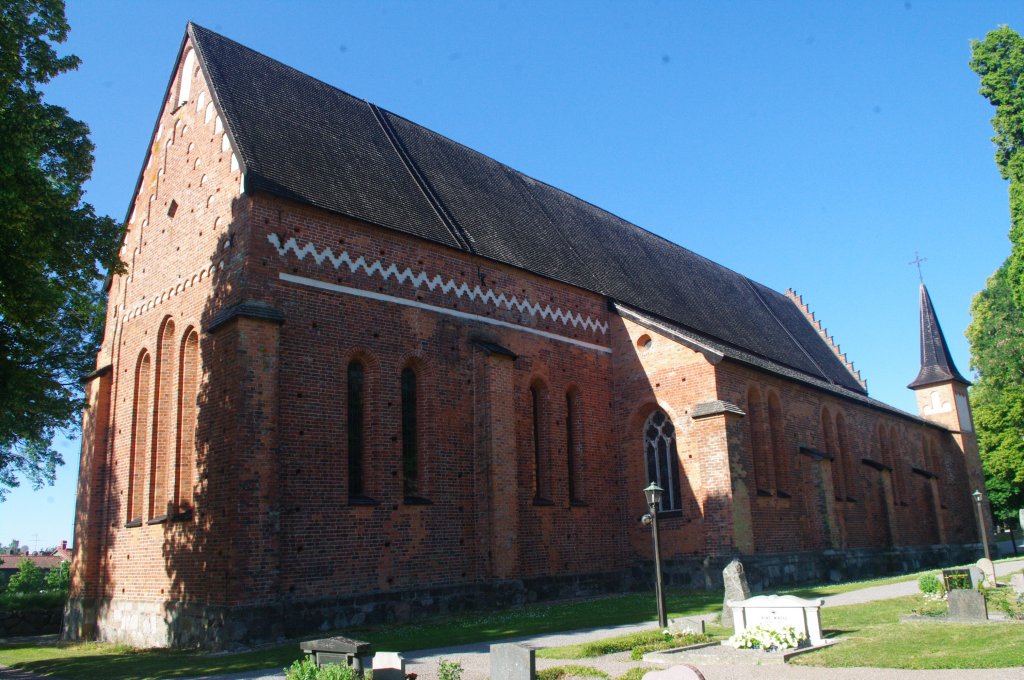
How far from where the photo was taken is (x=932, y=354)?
4194 cm

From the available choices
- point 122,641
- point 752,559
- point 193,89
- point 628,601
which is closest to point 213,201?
point 193,89

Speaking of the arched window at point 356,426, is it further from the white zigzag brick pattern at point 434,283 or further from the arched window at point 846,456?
the arched window at point 846,456

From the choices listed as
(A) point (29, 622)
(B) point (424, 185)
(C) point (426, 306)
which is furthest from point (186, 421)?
(A) point (29, 622)

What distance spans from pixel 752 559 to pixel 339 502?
1084cm

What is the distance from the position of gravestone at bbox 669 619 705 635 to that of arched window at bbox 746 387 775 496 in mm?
11377

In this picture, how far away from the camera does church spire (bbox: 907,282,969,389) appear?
40594mm

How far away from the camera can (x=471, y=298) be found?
19.7 m

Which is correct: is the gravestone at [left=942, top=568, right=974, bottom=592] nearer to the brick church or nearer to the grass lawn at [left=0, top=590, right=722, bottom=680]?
the grass lawn at [left=0, top=590, right=722, bottom=680]

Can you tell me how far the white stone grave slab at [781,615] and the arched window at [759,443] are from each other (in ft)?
39.4

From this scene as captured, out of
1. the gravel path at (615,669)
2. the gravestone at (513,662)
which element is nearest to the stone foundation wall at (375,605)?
the gravel path at (615,669)

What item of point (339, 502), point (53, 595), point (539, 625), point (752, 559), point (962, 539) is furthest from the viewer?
point (962, 539)

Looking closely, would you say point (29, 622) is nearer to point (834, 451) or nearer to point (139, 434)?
point (139, 434)

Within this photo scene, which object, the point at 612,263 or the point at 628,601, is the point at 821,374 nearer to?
the point at 612,263

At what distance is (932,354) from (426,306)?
109 feet
